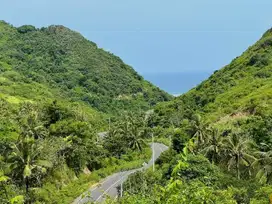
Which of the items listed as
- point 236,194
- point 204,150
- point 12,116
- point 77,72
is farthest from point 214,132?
point 77,72

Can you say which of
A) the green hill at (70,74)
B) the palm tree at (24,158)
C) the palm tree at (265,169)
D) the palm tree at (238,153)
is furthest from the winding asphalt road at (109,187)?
the green hill at (70,74)

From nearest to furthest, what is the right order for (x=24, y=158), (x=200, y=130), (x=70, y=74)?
(x=24, y=158), (x=200, y=130), (x=70, y=74)

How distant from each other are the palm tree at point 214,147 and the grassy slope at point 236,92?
18529mm

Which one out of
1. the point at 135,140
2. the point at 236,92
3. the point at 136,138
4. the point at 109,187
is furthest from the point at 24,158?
the point at 236,92

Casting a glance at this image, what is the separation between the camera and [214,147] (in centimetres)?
5947

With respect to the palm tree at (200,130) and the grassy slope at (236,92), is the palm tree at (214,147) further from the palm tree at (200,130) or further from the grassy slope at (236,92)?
the grassy slope at (236,92)

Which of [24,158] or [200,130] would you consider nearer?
[24,158]

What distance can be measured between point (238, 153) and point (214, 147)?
5.14 m

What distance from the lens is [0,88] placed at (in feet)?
379

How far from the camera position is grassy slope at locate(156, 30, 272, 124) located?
87.3 m

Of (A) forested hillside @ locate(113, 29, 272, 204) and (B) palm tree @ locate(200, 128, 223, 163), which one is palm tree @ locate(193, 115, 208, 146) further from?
(B) palm tree @ locate(200, 128, 223, 163)

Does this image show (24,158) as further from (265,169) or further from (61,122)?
(61,122)

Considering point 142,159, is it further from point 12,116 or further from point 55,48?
point 55,48

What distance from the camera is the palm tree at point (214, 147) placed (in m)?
59.2
